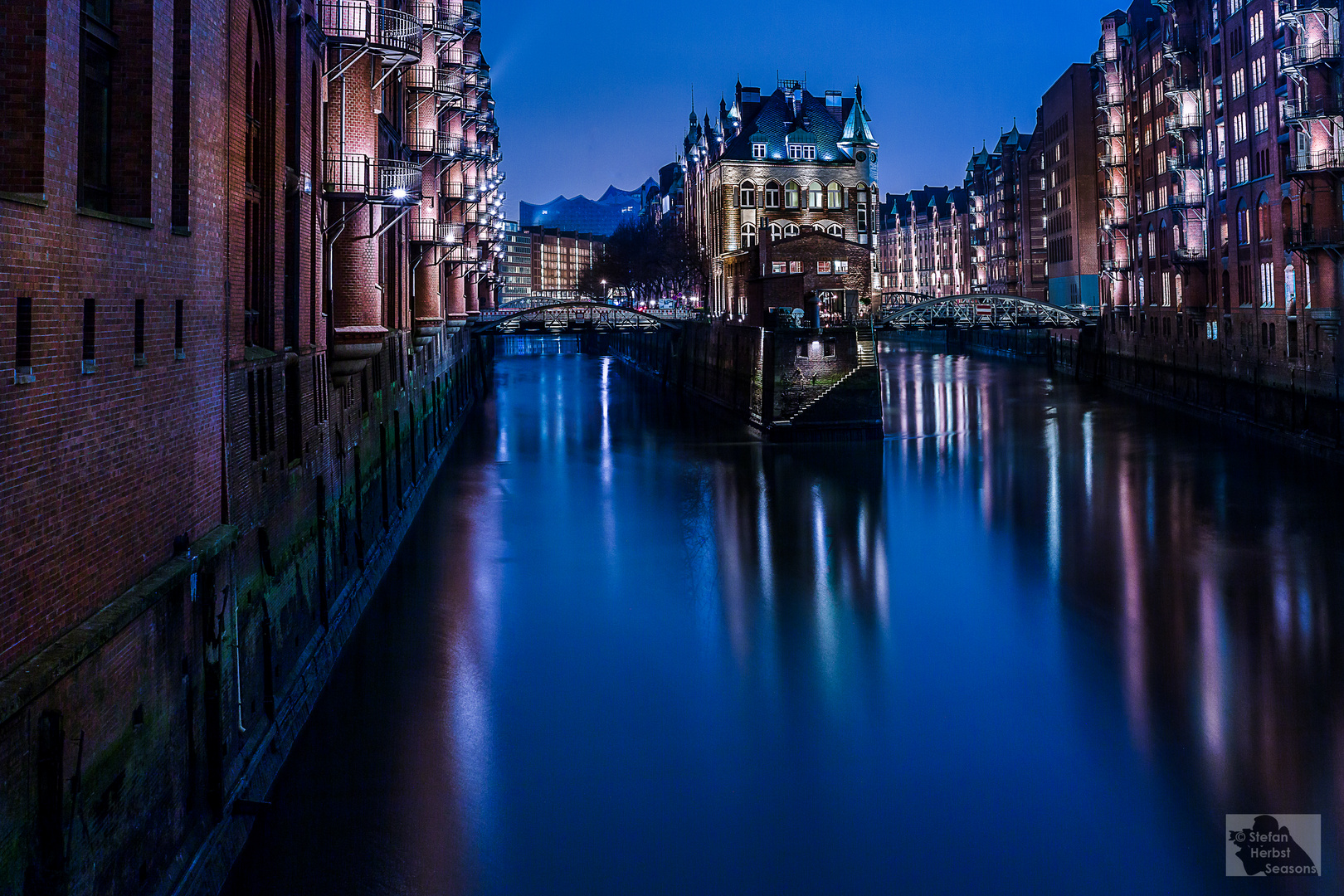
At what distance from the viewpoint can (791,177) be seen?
2606 inches

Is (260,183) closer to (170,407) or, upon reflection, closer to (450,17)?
(170,407)

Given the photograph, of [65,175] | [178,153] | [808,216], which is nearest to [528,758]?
[178,153]

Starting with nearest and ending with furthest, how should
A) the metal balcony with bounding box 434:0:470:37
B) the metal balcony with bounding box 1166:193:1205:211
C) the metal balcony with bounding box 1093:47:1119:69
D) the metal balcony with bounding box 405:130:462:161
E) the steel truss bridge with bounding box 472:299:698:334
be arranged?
the metal balcony with bounding box 405:130:462:161
the metal balcony with bounding box 434:0:470:37
the metal balcony with bounding box 1166:193:1205:211
the metal balcony with bounding box 1093:47:1119:69
the steel truss bridge with bounding box 472:299:698:334

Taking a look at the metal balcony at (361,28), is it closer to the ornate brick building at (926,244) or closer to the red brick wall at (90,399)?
the red brick wall at (90,399)

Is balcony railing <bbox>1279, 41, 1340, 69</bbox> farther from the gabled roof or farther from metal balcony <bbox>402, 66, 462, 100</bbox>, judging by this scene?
the gabled roof

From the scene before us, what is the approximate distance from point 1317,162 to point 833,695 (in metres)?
26.9

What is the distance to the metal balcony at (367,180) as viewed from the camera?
18.1 m

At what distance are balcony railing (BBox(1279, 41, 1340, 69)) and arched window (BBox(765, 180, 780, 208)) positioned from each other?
111ft

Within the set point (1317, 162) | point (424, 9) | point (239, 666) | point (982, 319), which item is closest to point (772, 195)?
point (982, 319)

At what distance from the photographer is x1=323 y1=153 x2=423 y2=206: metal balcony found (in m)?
18.1

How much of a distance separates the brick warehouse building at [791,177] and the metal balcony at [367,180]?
44891 mm

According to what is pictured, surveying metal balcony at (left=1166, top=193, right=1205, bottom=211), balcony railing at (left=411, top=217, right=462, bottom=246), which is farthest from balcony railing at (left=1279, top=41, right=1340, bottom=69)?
balcony railing at (left=411, top=217, right=462, bottom=246)

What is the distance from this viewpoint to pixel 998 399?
2135 inches

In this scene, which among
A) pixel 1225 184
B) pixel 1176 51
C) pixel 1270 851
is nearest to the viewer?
pixel 1270 851
